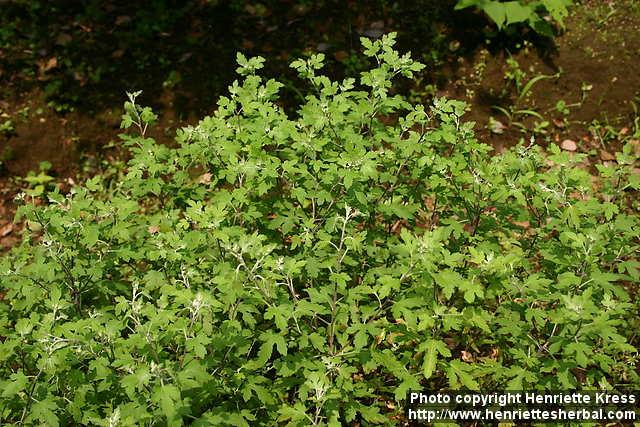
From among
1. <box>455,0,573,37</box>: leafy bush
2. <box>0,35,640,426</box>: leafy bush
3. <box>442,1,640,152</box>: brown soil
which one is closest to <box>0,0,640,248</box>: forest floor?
<box>442,1,640,152</box>: brown soil

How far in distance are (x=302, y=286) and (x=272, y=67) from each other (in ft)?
10.6

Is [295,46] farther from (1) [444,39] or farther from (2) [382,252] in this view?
(2) [382,252]

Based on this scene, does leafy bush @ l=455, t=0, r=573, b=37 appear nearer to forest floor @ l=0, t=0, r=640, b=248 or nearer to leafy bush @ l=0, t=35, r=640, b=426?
forest floor @ l=0, t=0, r=640, b=248

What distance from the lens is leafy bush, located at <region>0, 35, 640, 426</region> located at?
2.45 m

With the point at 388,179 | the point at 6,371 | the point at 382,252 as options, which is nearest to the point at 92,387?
the point at 6,371

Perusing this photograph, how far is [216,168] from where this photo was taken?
3.27m

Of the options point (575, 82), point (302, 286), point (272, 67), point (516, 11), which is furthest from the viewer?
point (272, 67)

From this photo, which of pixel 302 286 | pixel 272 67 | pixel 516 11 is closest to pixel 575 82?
pixel 516 11

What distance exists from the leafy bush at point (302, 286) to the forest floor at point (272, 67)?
7.65ft

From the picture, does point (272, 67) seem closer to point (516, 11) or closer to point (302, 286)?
point (516, 11)

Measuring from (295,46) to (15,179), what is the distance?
3189mm

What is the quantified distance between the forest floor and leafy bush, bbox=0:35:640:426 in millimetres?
2333

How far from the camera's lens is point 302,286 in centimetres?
336

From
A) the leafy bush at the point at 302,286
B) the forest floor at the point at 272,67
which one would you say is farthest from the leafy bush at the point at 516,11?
the leafy bush at the point at 302,286
